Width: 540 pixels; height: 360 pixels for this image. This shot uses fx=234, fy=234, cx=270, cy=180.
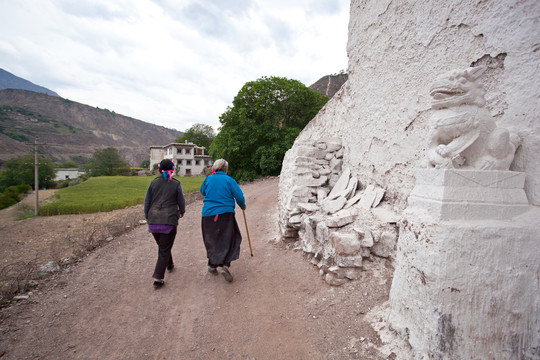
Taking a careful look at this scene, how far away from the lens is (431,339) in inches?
72.6

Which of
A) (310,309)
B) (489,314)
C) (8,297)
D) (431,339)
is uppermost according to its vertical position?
(489,314)

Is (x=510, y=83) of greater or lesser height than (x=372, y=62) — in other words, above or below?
below

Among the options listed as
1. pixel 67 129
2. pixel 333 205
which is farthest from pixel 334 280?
pixel 67 129

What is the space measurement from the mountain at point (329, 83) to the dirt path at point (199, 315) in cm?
3050

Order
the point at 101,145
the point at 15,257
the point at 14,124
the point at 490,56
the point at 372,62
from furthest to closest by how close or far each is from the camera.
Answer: the point at 101,145 < the point at 14,124 < the point at 15,257 < the point at 372,62 < the point at 490,56

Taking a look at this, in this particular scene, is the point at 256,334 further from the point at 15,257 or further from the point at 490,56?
the point at 15,257

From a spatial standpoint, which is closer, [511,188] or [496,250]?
[496,250]

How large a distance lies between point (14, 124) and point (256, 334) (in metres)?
97.2

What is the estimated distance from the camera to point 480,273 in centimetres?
177

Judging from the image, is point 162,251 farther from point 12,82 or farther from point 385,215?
point 12,82

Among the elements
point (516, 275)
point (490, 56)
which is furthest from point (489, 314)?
point (490, 56)

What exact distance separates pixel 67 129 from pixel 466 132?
106281 mm

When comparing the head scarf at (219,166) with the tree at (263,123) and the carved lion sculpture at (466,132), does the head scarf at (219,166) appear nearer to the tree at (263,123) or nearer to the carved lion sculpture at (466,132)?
the carved lion sculpture at (466,132)

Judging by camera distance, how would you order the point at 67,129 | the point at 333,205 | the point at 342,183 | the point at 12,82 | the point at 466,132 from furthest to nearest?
the point at 12,82 < the point at 67,129 < the point at 342,183 < the point at 333,205 < the point at 466,132
